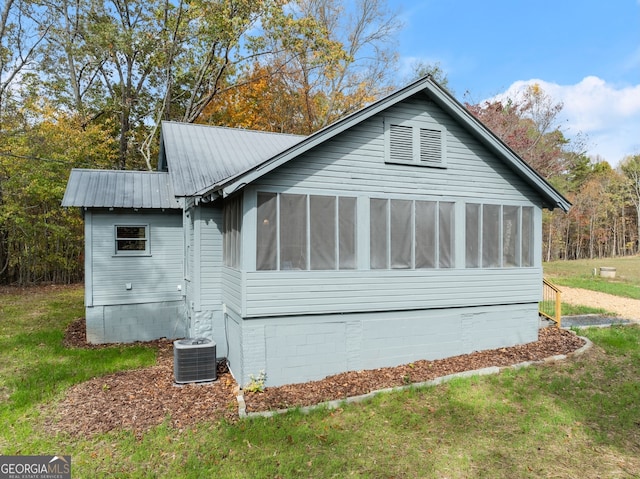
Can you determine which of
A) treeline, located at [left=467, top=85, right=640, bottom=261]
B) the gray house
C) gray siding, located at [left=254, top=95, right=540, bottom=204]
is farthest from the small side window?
treeline, located at [left=467, top=85, right=640, bottom=261]

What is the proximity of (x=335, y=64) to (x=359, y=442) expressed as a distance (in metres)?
20.2

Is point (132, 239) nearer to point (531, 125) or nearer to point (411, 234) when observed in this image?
point (411, 234)

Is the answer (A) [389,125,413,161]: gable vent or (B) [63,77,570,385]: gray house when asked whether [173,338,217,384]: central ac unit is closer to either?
(B) [63,77,570,385]: gray house

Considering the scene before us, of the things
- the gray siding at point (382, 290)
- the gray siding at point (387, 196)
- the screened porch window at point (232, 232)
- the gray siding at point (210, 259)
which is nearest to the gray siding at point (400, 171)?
the gray siding at point (387, 196)

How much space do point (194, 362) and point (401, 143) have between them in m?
5.86

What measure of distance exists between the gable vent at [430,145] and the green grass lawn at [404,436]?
4.43m

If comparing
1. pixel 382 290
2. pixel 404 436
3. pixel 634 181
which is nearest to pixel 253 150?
pixel 382 290

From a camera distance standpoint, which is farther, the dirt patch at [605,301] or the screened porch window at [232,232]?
the dirt patch at [605,301]

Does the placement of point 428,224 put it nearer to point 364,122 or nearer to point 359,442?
point 364,122

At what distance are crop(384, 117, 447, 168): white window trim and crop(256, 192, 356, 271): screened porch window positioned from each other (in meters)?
1.31

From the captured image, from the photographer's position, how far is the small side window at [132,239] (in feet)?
34.5

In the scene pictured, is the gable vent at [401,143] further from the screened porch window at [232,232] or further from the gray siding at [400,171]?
the screened porch window at [232,232]

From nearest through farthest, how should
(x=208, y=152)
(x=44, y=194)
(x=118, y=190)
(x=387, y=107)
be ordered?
(x=387, y=107) → (x=208, y=152) → (x=118, y=190) → (x=44, y=194)

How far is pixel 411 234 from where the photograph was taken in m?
7.97
